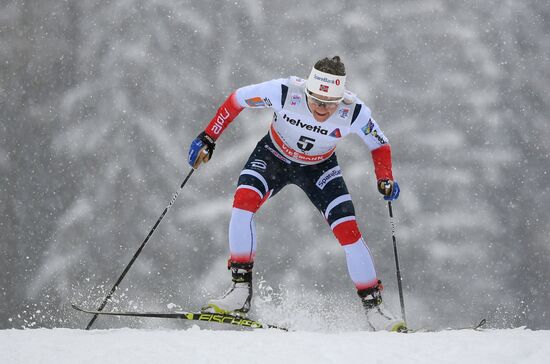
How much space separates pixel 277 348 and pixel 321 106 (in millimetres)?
1751

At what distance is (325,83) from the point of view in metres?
4.47

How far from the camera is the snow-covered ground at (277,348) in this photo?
10.9 feet

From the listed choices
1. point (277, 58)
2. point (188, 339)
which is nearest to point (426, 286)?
point (277, 58)

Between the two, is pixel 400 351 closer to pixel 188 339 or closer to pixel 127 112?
pixel 188 339

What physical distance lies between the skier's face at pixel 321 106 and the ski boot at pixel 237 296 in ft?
3.70

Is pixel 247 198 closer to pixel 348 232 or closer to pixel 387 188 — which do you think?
pixel 348 232

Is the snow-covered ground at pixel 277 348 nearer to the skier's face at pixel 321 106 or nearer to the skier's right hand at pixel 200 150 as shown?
the skier's right hand at pixel 200 150

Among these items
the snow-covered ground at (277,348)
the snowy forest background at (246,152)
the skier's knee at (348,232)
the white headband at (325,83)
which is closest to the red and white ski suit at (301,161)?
the skier's knee at (348,232)

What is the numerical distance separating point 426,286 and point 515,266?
9.09 ft

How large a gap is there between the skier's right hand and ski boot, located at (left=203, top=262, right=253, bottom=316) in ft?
2.48

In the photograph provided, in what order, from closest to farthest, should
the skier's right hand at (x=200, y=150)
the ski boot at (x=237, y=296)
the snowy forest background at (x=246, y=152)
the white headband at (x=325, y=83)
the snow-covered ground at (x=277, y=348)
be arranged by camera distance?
the snow-covered ground at (x=277, y=348) → the white headband at (x=325, y=83) → the ski boot at (x=237, y=296) → the skier's right hand at (x=200, y=150) → the snowy forest background at (x=246, y=152)

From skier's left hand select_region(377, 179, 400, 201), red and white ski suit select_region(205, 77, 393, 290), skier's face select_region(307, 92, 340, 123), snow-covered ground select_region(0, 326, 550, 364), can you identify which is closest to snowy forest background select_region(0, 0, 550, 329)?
red and white ski suit select_region(205, 77, 393, 290)

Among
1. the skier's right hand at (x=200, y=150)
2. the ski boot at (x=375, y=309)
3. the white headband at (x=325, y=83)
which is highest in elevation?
the white headband at (x=325, y=83)

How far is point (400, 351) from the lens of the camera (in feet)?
11.2
